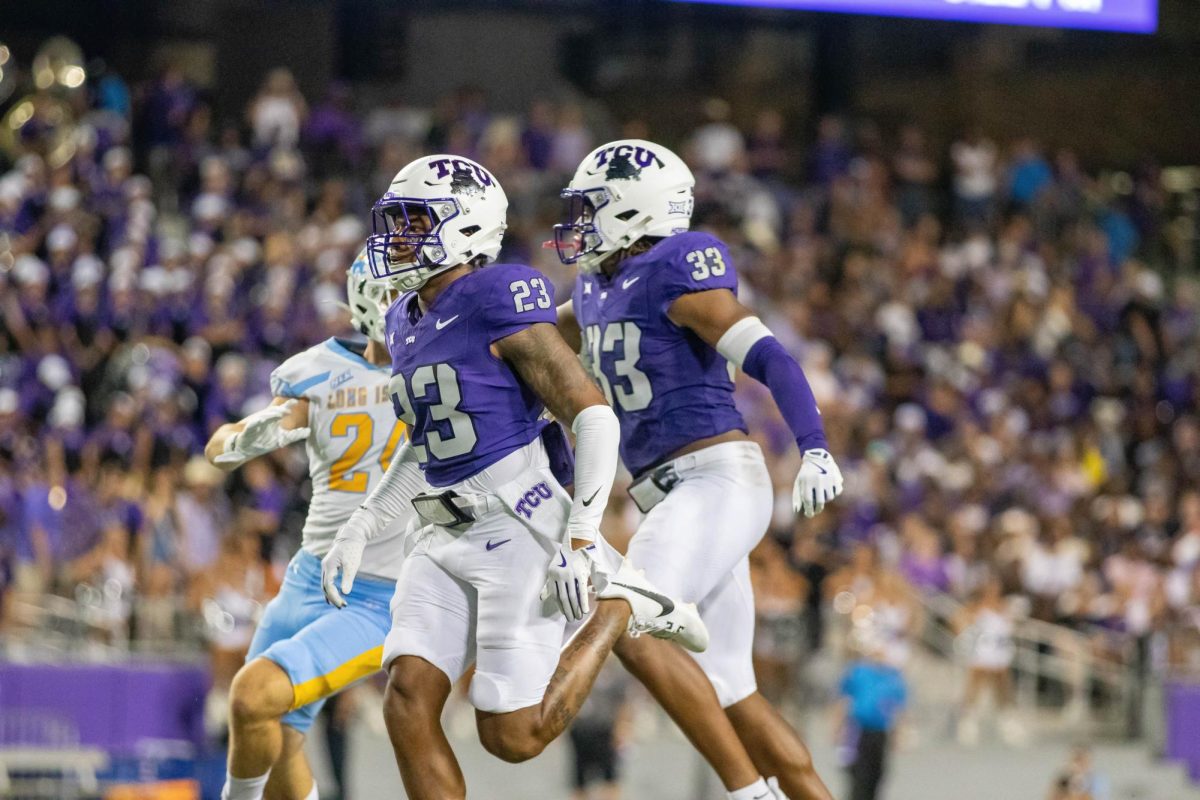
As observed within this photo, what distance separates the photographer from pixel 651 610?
18.1ft

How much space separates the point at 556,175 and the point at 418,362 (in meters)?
12.3

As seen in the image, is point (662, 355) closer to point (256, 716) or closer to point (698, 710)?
point (698, 710)

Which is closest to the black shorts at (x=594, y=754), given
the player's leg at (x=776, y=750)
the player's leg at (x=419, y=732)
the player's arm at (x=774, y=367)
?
the player's leg at (x=776, y=750)

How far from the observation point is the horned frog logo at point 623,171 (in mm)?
6148

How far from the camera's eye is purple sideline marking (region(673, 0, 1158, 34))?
678 inches

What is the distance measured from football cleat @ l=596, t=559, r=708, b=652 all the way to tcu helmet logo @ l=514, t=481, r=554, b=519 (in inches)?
12.8

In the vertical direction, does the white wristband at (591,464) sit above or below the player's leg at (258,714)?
above

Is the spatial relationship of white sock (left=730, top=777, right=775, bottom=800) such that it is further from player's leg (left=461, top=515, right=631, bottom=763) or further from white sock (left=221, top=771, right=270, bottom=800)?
white sock (left=221, top=771, right=270, bottom=800)

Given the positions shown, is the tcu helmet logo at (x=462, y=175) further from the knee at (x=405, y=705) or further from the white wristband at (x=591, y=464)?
the knee at (x=405, y=705)

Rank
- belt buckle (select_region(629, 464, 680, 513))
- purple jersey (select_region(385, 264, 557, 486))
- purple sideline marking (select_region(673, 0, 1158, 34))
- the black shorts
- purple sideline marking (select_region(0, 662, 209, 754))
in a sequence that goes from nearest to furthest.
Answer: purple jersey (select_region(385, 264, 557, 486)) → belt buckle (select_region(629, 464, 680, 513)) → the black shorts → purple sideline marking (select_region(0, 662, 209, 754)) → purple sideline marking (select_region(673, 0, 1158, 34))

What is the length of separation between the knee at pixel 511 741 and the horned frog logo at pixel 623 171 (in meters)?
1.97

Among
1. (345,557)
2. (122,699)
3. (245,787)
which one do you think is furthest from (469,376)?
(122,699)

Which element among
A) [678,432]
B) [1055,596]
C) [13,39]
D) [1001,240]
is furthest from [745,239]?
[678,432]

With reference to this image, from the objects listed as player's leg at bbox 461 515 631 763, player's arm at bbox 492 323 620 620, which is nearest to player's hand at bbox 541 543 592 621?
player's arm at bbox 492 323 620 620
